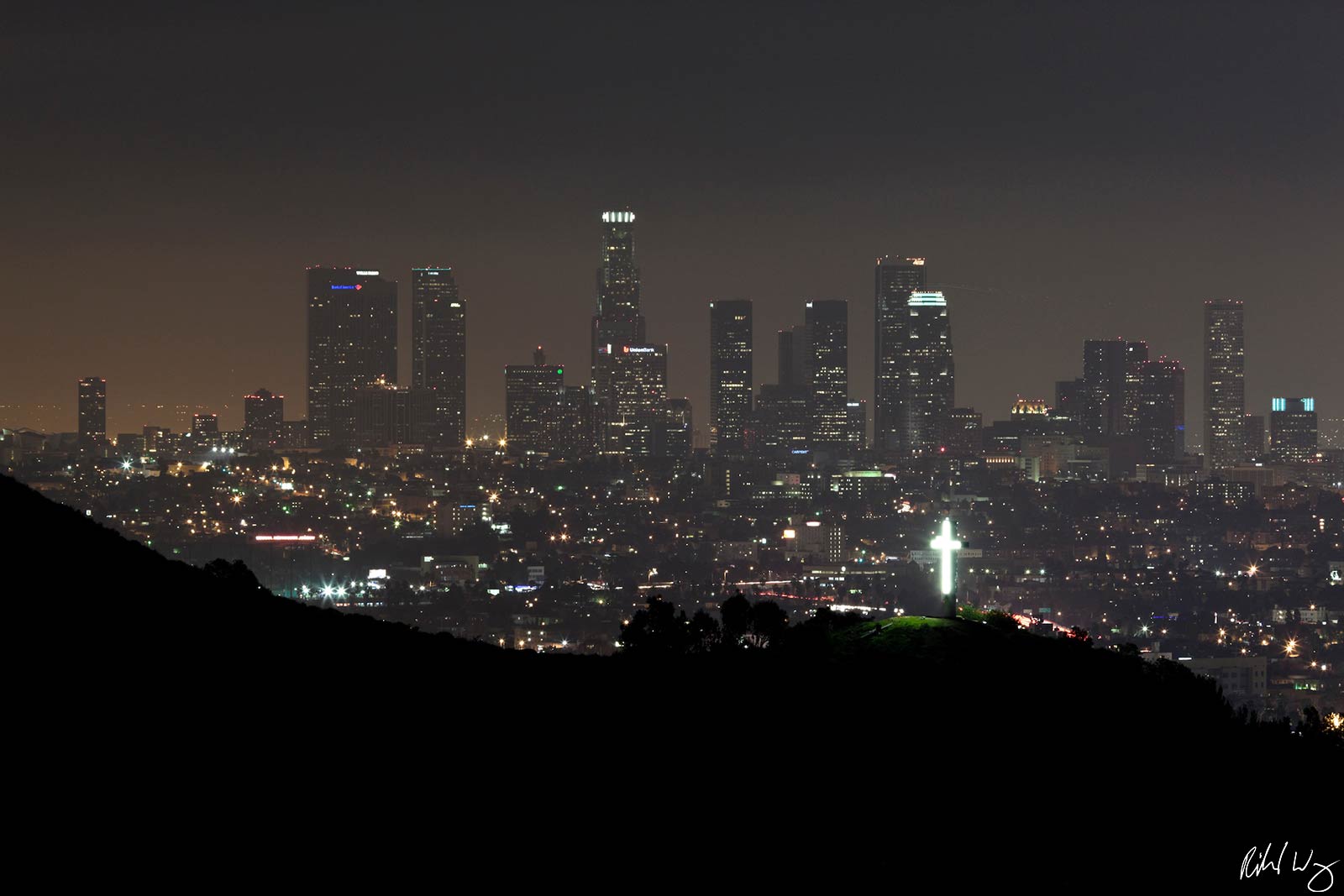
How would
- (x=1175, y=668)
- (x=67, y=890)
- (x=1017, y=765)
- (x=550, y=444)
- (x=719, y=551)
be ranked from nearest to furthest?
1. (x=67, y=890)
2. (x=1017, y=765)
3. (x=1175, y=668)
4. (x=719, y=551)
5. (x=550, y=444)

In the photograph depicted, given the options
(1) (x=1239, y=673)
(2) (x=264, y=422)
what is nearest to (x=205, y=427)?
(2) (x=264, y=422)

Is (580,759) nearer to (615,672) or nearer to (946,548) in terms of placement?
(615,672)

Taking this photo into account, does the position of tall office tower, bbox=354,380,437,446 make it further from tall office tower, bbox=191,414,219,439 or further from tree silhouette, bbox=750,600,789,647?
tree silhouette, bbox=750,600,789,647

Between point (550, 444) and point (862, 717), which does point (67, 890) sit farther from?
point (550, 444)

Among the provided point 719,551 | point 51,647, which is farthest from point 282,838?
point 719,551

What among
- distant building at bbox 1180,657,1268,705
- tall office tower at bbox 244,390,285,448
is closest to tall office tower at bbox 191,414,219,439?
tall office tower at bbox 244,390,285,448
